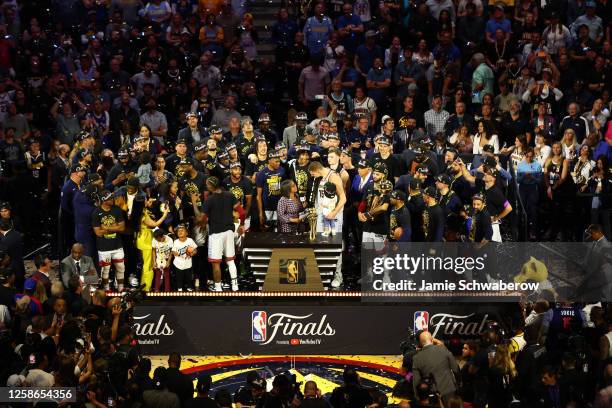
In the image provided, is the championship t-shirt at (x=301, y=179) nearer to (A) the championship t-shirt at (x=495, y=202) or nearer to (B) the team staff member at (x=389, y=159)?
(B) the team staff member at (x=389, y=159)

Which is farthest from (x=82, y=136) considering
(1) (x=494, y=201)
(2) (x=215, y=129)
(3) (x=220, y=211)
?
(1) (x=494, y=201)

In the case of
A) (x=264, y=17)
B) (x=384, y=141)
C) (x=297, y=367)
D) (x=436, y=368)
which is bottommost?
(x=297, y=367)

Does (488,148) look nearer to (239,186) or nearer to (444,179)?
(444,179)

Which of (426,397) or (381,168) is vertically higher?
(381,168)

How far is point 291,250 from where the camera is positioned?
60.8ft

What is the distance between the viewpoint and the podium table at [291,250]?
18.6m

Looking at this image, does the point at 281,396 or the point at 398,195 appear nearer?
the point at 281,396

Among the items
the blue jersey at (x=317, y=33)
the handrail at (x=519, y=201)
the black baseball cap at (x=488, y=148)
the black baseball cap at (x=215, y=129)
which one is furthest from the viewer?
the blue jersey at (x=317, y=33)

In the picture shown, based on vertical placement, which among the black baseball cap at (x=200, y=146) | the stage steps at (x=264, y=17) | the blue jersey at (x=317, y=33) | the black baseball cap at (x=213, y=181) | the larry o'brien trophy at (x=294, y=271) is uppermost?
the stage steps at (x=264, y=17)

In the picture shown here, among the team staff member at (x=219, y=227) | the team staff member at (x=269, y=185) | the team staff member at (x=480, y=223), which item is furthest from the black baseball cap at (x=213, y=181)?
the team staff member at (x=480, y=223)

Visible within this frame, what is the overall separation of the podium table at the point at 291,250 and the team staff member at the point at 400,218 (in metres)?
0.85

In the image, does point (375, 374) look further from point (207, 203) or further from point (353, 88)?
point (353, 88)

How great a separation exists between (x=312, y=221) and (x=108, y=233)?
284cm

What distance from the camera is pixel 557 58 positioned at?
2358 centimetres
